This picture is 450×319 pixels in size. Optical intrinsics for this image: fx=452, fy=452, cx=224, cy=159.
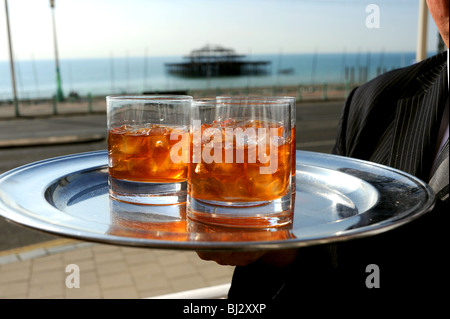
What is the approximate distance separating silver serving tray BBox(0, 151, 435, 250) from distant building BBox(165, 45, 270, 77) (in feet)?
219

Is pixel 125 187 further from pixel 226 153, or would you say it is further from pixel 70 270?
pixel 70 270

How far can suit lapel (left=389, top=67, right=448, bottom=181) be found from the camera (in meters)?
1.61

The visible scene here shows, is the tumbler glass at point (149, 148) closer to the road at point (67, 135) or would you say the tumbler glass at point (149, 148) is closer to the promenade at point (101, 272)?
the promenade at point (101, 272)

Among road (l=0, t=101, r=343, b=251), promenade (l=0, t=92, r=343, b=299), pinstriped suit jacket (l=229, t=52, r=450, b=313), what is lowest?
road (l=0, t=101, r=343, b=251)

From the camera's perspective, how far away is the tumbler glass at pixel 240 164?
2.98 feet

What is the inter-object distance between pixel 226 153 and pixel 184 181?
0.23m

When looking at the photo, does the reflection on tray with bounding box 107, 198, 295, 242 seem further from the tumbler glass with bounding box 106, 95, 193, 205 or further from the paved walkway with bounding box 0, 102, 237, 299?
the paved walkway with bounding box 0, 102, 237, 299

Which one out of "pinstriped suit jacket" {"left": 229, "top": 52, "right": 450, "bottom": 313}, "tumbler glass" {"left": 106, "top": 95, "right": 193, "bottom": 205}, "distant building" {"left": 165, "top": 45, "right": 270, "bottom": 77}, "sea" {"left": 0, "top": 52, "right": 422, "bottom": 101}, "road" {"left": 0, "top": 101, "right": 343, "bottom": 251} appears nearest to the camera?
"tumbler glass" {"left": 106, "top": 95, "right": 193, "bottom": 205}

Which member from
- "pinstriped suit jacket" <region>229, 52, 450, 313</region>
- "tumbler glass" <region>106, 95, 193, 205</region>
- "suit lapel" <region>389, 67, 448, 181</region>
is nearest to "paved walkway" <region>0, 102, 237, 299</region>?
"pinstriped suit jacket" <region>229, 52, 450, 313</region>

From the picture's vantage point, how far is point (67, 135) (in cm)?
1351

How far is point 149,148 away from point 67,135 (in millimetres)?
13226

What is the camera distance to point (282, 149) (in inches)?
38.2

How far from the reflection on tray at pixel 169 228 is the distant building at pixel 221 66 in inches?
2640

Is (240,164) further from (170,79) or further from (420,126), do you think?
(170,79)
